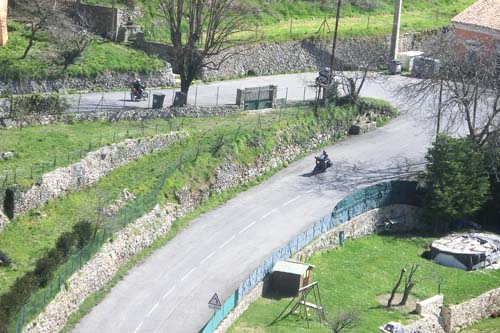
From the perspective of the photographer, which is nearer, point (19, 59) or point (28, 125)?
point (28, 125)

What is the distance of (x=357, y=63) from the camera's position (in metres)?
95.4

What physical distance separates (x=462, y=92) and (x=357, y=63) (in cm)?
1495

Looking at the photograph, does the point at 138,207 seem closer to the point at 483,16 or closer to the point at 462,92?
the point at 462,92

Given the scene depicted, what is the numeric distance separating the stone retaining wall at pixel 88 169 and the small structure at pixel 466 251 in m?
16.8


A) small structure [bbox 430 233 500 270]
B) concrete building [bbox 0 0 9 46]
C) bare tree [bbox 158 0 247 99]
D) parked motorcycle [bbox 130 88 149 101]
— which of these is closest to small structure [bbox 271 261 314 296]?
small structure [bbox 430 233 500 270]

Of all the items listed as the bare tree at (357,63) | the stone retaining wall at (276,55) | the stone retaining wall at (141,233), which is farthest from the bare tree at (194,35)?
the bare tree at (357,63)

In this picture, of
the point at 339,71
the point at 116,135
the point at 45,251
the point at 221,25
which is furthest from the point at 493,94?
the point at 45,251

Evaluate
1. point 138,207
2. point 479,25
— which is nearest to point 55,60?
point 138,207

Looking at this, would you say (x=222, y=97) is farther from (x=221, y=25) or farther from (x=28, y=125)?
(x=28, y=125)

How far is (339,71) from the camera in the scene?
94.7 meters

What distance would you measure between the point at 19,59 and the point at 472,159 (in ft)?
95.9

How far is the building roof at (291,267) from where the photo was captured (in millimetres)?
62562

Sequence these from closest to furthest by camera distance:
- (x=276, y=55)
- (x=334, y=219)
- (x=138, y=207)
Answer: (x=138, y=207) → (x=334, y=219) → (x=276, y=55)

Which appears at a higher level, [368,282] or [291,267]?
[291,267]
